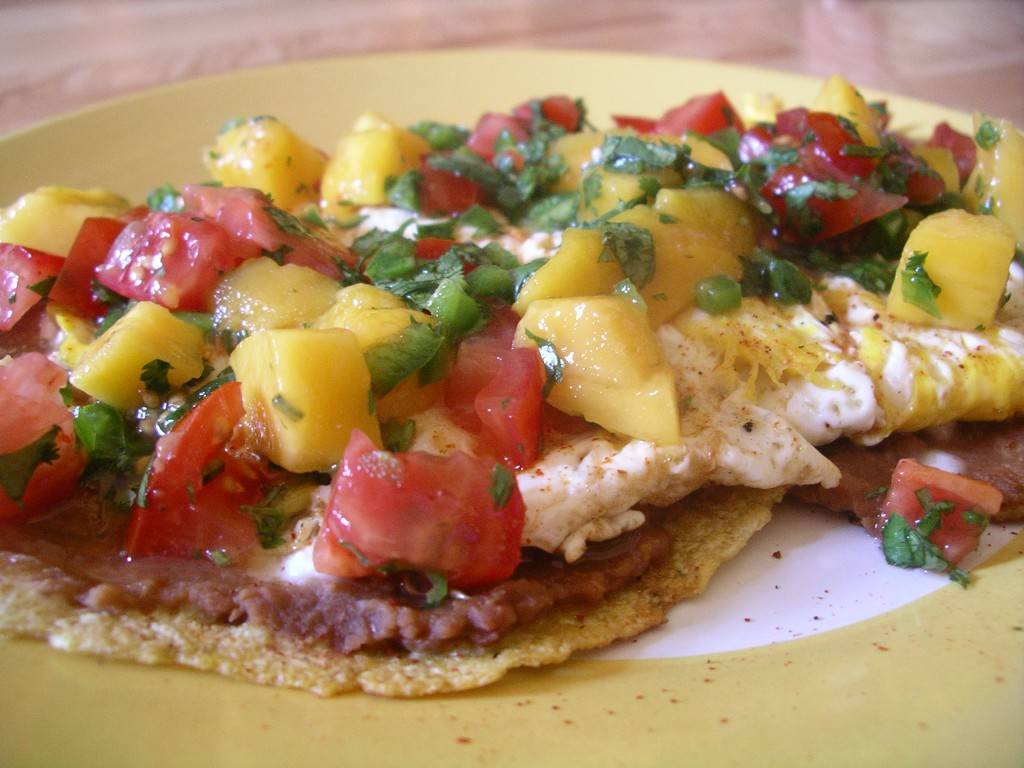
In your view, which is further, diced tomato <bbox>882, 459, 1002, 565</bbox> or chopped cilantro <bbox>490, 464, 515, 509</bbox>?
diced tomato <bbox>882, 459, 1002, 565</bbox>

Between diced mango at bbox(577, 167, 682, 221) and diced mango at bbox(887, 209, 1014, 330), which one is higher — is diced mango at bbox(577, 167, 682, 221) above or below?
above

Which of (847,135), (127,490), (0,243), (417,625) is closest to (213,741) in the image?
(417,625)

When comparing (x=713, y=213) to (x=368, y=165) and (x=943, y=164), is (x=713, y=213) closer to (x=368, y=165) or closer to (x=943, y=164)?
(x=943, y=164)

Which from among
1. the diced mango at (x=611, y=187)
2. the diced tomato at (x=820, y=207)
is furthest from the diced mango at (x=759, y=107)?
the diced mango at (x=611, y=187)

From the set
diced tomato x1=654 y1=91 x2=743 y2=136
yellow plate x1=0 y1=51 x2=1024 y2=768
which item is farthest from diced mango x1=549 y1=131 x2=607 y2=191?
yellow plate x1=0 y1=51 x2=1024 y2=768

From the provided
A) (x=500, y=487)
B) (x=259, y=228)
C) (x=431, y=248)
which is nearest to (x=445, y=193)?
(x=431, y=248)

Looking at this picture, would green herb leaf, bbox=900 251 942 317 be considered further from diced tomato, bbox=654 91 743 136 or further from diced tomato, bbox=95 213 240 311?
diced tomato, bbox=95 213 240 311

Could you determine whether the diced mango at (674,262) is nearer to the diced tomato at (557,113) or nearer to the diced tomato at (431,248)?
the diced tomato at (431,248)
